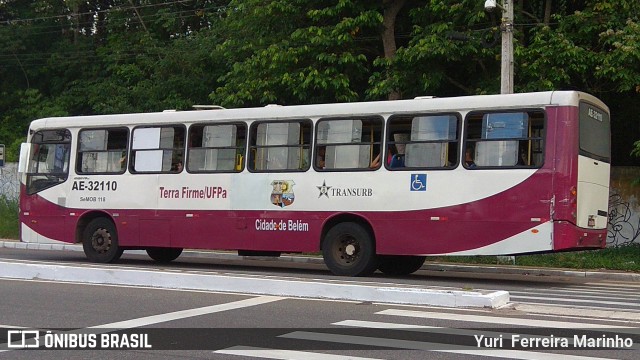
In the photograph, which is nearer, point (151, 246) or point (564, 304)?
point (564, 304)

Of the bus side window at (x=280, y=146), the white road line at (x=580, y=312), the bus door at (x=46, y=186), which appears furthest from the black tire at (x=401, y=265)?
the bus door at (x=46, y=186)

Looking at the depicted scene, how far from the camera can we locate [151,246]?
1938cm

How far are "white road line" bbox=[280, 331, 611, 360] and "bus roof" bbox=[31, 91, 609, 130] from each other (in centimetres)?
745

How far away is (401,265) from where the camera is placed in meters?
18.5

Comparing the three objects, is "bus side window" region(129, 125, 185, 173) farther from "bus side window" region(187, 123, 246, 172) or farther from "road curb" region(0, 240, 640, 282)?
"road curb" region(0, 240, 640, 282)

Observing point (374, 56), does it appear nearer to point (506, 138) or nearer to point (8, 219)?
point (506, 138)

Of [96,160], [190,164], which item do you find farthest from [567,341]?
[96,160]

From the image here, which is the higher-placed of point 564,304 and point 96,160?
point 96,160

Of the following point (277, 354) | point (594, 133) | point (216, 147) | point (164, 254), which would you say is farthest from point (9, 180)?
point (277, 354)

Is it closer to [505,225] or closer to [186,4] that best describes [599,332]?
[505,225]

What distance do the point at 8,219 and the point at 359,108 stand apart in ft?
59.8

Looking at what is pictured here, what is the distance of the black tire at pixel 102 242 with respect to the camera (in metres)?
19.8

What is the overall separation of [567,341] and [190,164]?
11.2 m

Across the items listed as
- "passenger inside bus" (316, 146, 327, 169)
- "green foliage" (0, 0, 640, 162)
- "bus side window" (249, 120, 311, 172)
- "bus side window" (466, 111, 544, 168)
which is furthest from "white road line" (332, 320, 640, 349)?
"green foliage" (0, 0, 640, 162)
